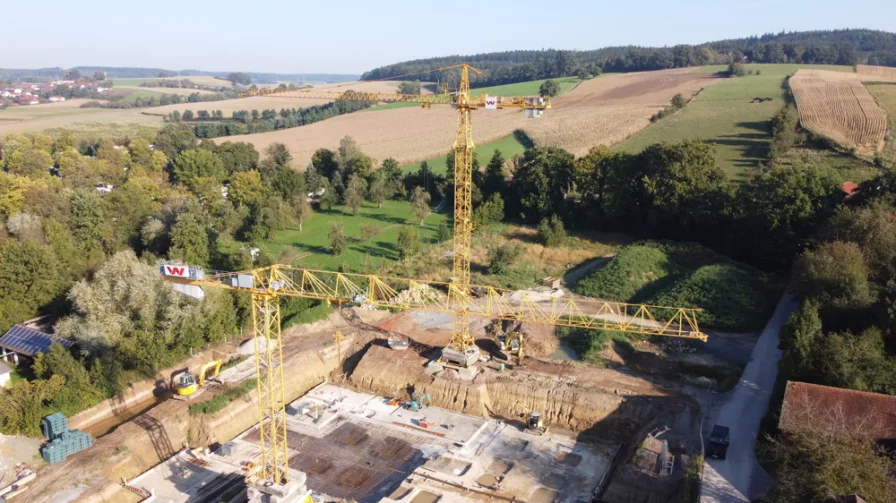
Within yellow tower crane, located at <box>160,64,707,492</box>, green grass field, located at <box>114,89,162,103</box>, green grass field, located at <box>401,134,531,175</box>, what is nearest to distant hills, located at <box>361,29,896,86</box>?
green grass field, located at <box>401,134,531,175</box>

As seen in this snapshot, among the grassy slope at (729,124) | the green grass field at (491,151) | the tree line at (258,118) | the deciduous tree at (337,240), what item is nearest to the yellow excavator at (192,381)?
the deciduous tree at (337,240)

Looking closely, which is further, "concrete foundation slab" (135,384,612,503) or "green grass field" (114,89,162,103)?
"green grass field" (114,89,162,103)

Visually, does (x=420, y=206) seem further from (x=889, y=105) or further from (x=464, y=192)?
(x=889, y=105)

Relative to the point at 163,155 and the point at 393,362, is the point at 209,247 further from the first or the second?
the point at 163,155

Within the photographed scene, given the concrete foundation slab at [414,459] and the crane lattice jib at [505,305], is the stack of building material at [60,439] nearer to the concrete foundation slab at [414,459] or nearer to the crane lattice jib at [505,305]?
the concrete foundation slab at [414,459]

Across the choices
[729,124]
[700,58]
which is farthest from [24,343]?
[700,58]

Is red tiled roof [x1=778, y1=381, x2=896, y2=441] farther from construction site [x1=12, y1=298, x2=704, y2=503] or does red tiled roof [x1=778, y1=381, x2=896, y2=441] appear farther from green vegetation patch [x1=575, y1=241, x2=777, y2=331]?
green vegetation patch [x1=575, y1=241, x2=777, y2=331]

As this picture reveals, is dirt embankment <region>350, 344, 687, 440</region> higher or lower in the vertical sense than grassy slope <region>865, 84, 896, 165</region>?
lower
